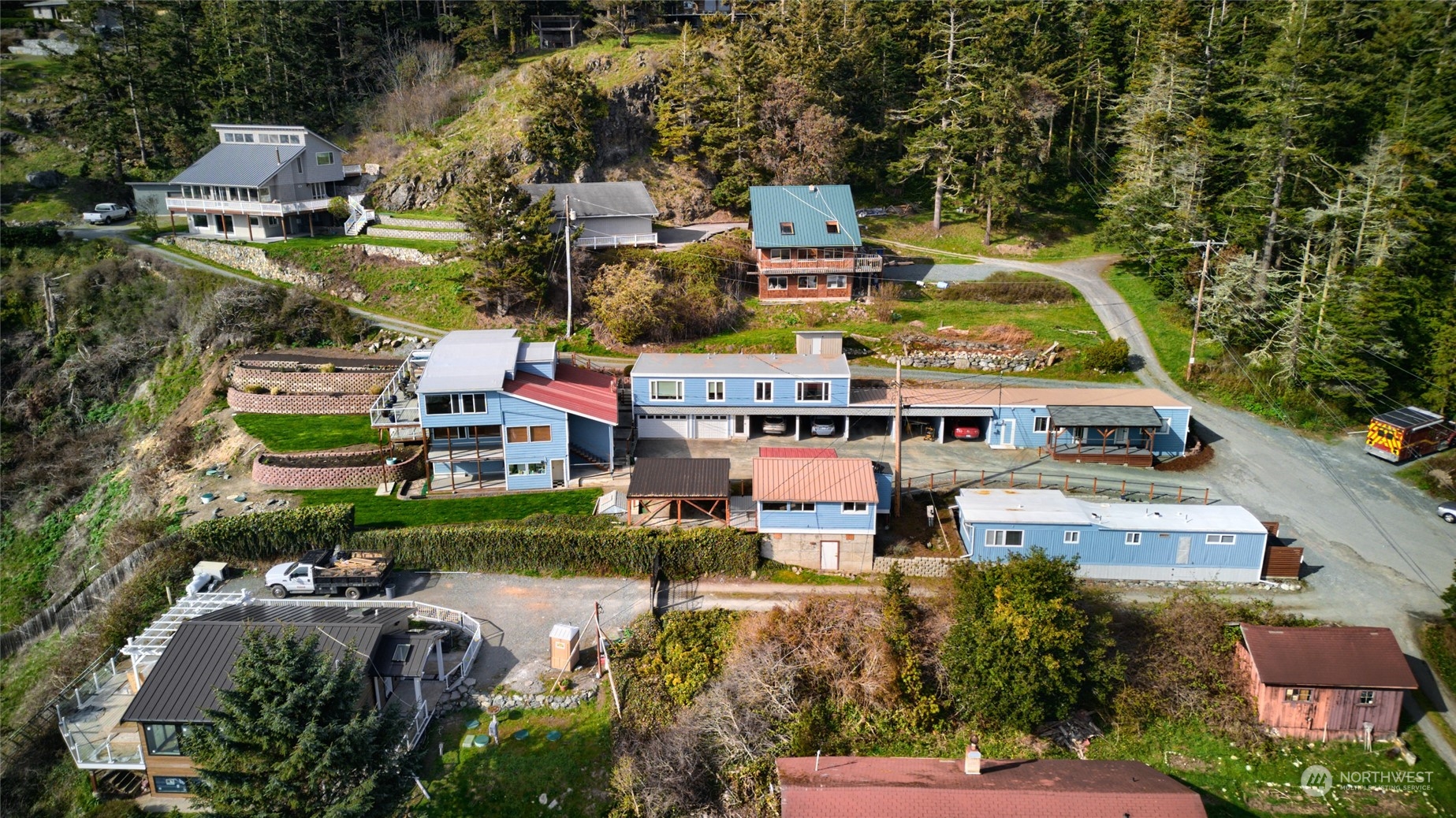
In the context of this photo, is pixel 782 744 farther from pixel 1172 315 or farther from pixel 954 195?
pixel 954 195

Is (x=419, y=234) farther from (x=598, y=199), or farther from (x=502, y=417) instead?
(x=502, y=417)

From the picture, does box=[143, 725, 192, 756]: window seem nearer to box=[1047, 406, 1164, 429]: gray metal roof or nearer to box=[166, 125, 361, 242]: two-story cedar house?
box=[1047, 406, 1164, 429]: gray metal roof

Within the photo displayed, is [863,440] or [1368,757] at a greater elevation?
[863,440]

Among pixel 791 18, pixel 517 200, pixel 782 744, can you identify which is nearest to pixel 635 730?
pixel 782 744

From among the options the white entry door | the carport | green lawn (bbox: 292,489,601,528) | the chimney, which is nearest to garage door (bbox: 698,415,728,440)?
the carport

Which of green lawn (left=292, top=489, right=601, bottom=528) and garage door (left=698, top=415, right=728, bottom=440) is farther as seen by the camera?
garage door (left=698, top=415, right=728, bottom=440)
